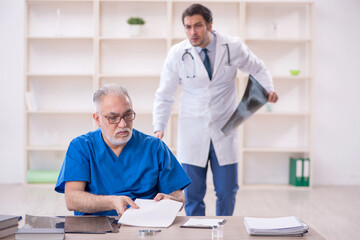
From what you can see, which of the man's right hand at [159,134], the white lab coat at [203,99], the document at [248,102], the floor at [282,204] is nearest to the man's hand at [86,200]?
the man's right hand at [159,134]

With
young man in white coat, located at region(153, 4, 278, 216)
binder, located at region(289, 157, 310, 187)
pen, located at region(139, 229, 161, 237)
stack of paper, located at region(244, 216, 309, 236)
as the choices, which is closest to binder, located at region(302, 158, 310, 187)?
binder, located at region(289, 157, 310, 187)

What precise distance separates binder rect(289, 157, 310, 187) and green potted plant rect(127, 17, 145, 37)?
2.11 m

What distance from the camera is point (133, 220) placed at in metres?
1.75

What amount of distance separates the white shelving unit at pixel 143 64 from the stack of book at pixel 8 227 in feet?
12.5

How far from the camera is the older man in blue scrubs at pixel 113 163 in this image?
6.65 ft

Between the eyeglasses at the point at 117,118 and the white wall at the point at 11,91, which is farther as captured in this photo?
the white wall at the point at 11,91

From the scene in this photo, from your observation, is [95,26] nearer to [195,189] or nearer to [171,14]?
[171,14]

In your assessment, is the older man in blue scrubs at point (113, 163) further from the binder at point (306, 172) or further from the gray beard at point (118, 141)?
the binder at point (306, 172)

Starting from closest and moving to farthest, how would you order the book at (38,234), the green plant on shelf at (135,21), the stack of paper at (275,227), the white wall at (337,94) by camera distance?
the book at (38,234), the stack of paper at (275,227), the green plant on shelf at (135,21), the white wall at (337,94)

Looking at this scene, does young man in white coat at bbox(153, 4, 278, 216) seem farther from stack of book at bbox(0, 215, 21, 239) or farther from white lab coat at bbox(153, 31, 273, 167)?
stack of book at bbox(0, 215, 21, 239)

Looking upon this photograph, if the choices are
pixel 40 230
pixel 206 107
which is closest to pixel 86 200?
pixel 40 230

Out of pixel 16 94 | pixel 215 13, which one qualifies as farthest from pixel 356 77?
pixel 16 94

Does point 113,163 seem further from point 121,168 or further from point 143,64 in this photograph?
point 143,64

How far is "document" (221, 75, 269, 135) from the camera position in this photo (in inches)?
121
